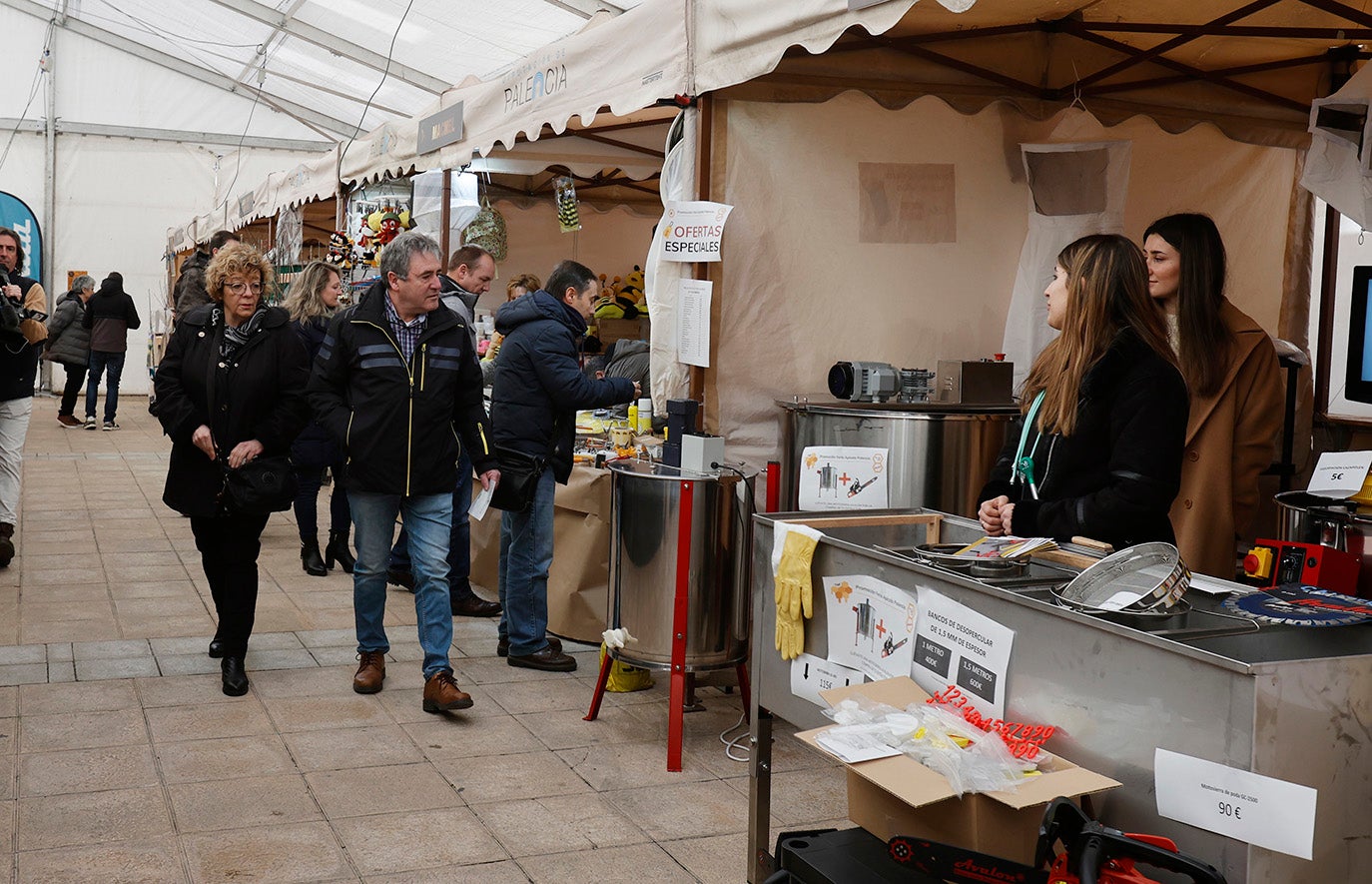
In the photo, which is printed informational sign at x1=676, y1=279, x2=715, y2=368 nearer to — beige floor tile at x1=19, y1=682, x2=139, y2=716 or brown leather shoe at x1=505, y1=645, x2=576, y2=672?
brown leather shoe at x1=505, y1=645, x2=576, y2=672

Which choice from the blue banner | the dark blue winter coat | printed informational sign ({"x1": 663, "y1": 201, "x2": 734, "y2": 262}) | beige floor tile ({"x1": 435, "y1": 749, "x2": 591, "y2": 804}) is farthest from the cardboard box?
the blue banner

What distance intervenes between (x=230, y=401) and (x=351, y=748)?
1.29 metres

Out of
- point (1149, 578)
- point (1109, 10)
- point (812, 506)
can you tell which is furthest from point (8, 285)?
point (1149, 578)

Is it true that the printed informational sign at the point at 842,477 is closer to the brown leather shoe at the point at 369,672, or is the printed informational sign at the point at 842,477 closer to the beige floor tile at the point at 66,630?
the brown leather shoe at the point at 369,672

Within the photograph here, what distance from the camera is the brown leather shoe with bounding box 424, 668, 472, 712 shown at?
4242mm

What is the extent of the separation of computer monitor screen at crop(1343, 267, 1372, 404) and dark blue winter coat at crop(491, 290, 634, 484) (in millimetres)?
2487

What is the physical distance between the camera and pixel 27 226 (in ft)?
59.0

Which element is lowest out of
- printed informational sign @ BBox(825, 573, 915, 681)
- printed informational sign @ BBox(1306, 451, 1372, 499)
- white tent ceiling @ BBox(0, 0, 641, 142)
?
printed informational sign @ BBox(825, 573, 915, 681)

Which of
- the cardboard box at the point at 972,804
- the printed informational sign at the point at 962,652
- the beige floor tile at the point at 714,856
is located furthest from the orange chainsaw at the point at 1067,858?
the beige floor tile at the point at 714,856

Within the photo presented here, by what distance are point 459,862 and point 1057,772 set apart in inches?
68.8

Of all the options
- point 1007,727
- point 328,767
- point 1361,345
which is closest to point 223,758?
point 328,767

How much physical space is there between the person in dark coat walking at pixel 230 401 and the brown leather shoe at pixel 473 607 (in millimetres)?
1360

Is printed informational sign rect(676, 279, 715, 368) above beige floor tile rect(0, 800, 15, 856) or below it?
above

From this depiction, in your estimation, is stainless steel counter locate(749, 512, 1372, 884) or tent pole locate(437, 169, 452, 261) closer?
stainless steel counter locate(749, 512, 1372, 884)
